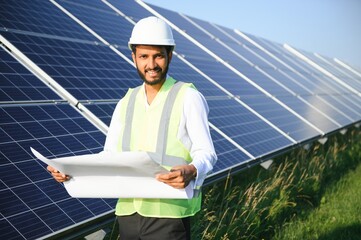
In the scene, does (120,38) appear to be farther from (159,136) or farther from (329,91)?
(329,91)

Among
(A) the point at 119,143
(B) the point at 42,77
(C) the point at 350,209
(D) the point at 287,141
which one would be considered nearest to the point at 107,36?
(B) the point at 42,77

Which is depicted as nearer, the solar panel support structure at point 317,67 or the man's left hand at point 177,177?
the man's left hand at point 177,177

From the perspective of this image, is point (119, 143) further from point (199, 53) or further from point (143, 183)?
point (199, 53)

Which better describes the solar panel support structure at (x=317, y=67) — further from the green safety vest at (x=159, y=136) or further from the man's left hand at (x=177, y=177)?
the man's left hand at (x=177, y=177)

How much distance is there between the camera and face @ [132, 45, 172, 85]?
3.04 meters

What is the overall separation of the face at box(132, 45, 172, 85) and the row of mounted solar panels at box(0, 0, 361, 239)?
1430 millimetres

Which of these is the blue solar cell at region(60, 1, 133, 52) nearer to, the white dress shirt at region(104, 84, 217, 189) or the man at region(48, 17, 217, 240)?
the man at region(48, 17, 217, 240)

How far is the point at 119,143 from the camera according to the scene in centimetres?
324

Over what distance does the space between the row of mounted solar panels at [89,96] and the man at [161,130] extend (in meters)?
0.99

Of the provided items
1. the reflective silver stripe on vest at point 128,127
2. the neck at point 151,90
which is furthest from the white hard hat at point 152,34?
the reflective silver stripe on vest at point 128,127

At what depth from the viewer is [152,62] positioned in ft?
9.95

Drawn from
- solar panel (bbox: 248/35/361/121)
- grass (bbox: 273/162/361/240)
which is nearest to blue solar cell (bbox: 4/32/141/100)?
grass (bbox: 273/162/361/240)

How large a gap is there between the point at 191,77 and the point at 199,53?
88.4 inches

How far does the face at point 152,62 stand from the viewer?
9.98 feet
